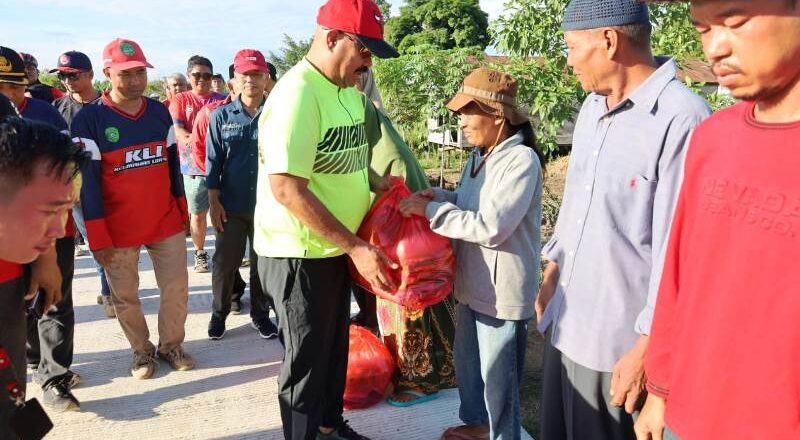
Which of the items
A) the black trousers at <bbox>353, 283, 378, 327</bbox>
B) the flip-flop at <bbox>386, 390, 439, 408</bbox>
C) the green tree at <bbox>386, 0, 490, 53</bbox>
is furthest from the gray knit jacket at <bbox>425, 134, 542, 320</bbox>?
the green tree at <bbox>386, 0, 490, 53</bbox>

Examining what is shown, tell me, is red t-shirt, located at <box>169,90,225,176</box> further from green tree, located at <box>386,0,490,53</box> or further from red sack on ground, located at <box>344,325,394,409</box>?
green tree, located at <box>386,0,490,53</box>

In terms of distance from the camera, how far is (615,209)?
1654 millimetres

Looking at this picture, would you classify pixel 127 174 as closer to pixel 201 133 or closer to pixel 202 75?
pixel 201 133

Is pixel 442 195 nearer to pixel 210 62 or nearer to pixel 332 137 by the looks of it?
pixel 332 137

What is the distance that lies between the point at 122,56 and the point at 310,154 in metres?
1.84

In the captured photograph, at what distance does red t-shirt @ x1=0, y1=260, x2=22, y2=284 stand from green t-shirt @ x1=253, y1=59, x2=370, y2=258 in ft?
2.84

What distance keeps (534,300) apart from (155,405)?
90.5 inches

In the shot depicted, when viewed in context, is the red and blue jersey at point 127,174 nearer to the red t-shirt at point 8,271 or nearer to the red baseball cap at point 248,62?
the red baseball cap at point 248,62

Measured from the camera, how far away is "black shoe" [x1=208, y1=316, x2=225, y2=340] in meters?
4.14

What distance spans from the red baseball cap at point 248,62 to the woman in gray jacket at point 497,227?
232cm

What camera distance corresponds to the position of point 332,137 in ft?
7.37

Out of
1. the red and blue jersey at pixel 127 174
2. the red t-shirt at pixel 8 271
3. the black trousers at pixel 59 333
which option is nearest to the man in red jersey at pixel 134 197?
the red and blue jersey at pixel 127 174

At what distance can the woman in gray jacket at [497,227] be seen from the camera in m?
2.20

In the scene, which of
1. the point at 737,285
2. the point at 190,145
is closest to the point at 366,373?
the point at 737,285
